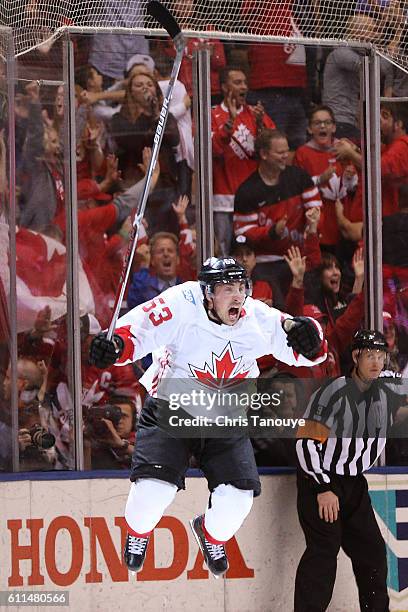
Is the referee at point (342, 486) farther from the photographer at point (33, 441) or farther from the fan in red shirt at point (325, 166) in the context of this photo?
the photographer at point (33, 441)

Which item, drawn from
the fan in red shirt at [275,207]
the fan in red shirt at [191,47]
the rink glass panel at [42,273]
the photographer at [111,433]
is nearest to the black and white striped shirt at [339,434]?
the fan in red shirt at [275,207]

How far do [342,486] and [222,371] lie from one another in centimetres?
120

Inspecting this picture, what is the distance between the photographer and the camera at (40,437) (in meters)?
6.80

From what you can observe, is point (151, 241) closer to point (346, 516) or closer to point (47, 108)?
point (47, 108)

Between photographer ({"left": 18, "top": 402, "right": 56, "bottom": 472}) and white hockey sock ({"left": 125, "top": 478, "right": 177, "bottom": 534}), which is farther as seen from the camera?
photographer ({"left": 18, "top": 402, "right": 56, "bottom": 472})

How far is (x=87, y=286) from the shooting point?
6.88m

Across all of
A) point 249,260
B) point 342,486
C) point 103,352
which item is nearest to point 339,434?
point 342,486

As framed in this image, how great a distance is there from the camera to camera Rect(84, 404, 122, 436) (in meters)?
6.93

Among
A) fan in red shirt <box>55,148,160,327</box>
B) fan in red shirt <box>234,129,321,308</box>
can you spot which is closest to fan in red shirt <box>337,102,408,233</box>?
fan in red shirt <box>234,129,321,308</box>

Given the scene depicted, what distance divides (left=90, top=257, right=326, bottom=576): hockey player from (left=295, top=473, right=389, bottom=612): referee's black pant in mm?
901

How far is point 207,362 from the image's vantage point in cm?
575

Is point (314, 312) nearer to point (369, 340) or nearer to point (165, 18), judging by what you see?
point (369, 340)

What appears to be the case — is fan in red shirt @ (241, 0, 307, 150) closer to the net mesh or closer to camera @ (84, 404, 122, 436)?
the net mesh

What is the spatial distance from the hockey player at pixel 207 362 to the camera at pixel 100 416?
3.83 ft
